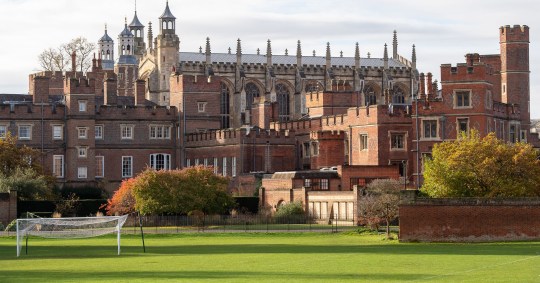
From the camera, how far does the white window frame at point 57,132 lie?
98.7 metres

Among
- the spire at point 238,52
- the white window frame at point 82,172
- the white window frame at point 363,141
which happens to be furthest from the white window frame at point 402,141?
the spire at point 238,52

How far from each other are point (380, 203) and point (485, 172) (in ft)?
18.7

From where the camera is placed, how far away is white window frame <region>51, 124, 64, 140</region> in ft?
324

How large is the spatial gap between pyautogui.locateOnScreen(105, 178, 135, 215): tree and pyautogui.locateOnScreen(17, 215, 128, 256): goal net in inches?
583

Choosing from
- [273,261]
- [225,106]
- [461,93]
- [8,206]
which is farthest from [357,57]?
[273,261]

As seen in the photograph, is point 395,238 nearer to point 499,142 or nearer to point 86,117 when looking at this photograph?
point 499,142

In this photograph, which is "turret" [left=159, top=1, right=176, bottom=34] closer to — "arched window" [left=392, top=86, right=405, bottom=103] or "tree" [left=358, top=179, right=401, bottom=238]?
"arched window" [left=392, top=86, right=405, bottom=103]

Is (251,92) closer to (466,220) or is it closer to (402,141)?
(402,141)

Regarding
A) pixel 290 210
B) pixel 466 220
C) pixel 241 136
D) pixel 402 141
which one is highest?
pixel 241 136

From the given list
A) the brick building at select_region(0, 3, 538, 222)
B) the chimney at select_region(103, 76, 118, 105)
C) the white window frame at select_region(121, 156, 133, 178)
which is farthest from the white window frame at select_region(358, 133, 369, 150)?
the chimney at select_region(103, 76, 118, 105)

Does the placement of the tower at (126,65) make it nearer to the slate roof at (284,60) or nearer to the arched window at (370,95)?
the slate roof at (284,60)

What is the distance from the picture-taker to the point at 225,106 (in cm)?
12394

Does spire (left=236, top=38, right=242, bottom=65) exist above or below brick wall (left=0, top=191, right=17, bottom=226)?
above

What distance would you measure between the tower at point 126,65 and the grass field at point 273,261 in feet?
226
